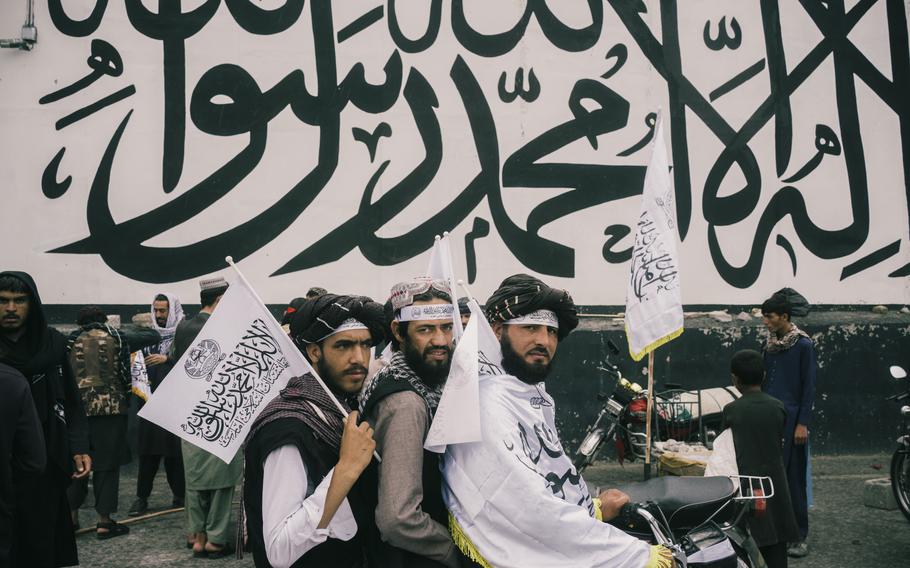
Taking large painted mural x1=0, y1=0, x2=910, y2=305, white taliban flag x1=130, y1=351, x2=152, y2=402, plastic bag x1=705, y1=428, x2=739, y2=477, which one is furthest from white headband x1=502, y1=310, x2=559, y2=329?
large painted mural x1=0, y1=0, x2=910, y2=305

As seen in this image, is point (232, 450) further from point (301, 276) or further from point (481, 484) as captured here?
point (301, 276)

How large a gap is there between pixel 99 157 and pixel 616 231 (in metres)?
4.99

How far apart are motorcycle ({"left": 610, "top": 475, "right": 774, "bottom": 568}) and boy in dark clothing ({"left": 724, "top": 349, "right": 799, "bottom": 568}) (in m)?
0.85

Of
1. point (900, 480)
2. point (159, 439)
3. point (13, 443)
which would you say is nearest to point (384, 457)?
point (13, 443)

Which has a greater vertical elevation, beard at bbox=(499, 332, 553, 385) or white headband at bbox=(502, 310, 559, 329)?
white headband at bbox=(502, 310, 559, 329)

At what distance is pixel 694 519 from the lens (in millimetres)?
2992

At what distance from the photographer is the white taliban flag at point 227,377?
105 inches

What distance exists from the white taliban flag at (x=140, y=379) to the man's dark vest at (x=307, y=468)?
442cm

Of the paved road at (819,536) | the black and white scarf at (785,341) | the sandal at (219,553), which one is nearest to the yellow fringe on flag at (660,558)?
the paved road at (819,536)

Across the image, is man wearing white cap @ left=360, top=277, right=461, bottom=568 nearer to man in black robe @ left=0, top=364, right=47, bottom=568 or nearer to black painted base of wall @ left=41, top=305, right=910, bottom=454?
man in black robe @ left=0, top=364, right=47, bottom=568

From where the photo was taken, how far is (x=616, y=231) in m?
7.95

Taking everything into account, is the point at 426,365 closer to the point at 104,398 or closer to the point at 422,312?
the point at 422,312

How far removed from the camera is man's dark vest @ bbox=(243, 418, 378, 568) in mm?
2234

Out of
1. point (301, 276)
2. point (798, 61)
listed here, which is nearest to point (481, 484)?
point (301, 276)
